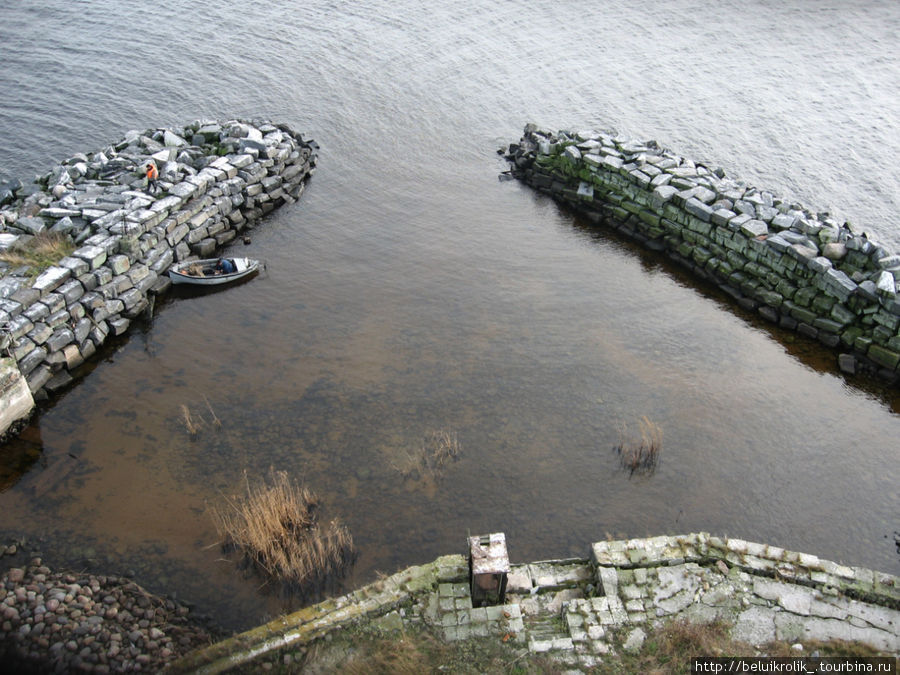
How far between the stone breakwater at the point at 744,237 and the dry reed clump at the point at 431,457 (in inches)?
438

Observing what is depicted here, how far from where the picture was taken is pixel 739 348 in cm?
2030

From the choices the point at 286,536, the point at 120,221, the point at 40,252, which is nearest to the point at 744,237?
the point at 286,536

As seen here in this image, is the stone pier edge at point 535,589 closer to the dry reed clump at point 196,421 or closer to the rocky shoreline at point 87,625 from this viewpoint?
the rocky shoreline at point 87,625

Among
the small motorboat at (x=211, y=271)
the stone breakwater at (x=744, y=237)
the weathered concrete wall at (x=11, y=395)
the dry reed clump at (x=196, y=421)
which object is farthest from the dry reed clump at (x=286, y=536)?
the stone breakwater at (x=744, y=237)

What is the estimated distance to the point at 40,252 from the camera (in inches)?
774

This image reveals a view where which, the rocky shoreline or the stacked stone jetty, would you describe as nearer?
the rocky shoreline

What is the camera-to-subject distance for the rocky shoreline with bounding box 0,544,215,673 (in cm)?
1185

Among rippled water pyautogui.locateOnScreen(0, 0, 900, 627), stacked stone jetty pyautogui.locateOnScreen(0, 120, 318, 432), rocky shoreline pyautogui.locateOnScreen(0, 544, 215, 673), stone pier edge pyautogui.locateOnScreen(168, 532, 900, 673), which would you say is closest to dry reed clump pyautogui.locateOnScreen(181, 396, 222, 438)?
rippled water pyautogui.locateOnScreen(0, 0, 900, 627)

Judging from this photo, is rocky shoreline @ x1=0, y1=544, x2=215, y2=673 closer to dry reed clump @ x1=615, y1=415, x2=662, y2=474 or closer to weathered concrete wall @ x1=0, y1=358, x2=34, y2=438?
weathered concrete wall @ x1=0, y1=358, x2=34, y2=438

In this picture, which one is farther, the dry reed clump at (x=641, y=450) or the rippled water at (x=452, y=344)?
the dry reed clump at (x=641, y=450)

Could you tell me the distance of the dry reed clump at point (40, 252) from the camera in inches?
754

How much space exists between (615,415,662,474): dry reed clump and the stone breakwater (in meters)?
6.87

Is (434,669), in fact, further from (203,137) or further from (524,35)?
(524,35)

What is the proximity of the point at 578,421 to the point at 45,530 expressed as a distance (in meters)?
12.0
